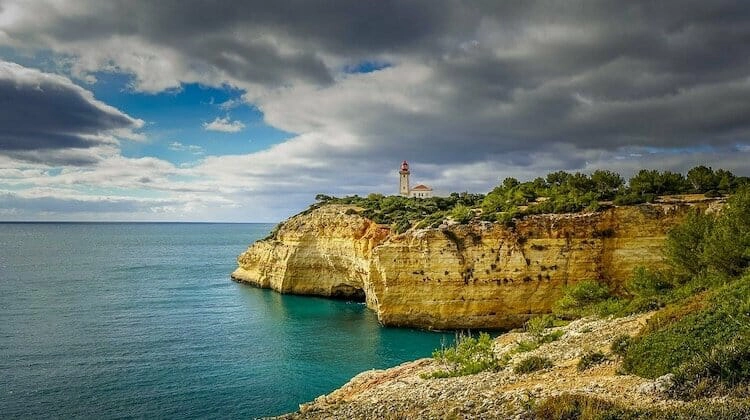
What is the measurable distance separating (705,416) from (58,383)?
27.4 meters

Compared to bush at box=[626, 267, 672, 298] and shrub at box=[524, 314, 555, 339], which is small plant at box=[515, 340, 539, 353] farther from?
bush at box=[626, 267, 672, 298]

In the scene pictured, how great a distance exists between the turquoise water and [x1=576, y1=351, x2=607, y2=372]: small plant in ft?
43.4

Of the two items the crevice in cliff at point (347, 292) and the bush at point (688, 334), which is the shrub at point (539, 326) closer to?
the bush at point (688, 334)

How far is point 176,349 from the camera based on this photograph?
102ft

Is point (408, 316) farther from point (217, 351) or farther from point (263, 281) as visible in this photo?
point (263, 281)

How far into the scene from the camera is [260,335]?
1425 inches

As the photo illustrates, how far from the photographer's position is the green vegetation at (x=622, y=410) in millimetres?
8719

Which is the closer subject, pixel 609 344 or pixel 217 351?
pixel 609 344

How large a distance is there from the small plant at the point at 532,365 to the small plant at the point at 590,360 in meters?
1.20

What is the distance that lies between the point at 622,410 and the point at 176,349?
28056 mm

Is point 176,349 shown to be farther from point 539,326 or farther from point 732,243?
point 732,243

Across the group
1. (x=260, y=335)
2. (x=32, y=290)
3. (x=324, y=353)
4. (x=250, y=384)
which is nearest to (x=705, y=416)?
(x=250, y=384)

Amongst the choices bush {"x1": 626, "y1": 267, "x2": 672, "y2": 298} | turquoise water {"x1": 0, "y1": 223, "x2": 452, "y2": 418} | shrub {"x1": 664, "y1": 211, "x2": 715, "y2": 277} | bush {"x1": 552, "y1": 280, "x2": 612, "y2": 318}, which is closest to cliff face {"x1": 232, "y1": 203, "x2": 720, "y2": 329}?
turquoise water {"x1": 0, "y1": 223, "x2": 452, "y2": 418}

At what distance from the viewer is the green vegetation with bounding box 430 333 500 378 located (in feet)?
57.0
